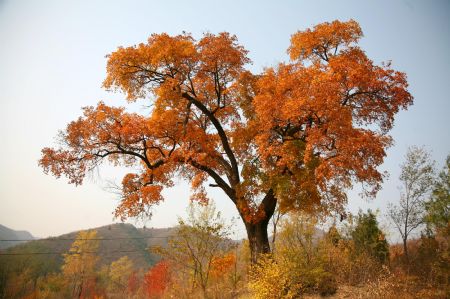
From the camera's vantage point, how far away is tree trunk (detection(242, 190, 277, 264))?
1391cm

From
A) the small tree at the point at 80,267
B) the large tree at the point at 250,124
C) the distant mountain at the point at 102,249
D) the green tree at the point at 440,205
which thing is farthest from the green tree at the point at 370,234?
the distant mountain at the point at 102,249

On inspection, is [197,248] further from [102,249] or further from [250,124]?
[102,249]

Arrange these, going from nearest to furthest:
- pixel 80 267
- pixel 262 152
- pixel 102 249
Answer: pixel 262 152, pixel 80 267, pixel 102 249

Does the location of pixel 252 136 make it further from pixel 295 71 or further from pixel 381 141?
pixel 381 141

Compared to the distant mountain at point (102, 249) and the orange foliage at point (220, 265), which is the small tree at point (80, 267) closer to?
the distant mountain at point (102, 249)

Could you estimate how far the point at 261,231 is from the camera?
1426 cm

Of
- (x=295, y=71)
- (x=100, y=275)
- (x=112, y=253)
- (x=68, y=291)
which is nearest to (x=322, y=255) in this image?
(x=295, y=71)

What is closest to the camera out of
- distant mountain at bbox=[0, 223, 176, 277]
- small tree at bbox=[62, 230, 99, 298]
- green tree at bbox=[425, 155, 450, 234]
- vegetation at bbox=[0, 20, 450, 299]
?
vegetation at bbox=[0, 20, 450, 299]

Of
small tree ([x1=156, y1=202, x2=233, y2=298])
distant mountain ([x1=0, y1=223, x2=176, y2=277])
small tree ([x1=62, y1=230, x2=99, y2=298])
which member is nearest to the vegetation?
small tree ([x1=156, y1=202, x2=233, y2=298])

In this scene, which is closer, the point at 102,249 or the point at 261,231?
the point at 261,231

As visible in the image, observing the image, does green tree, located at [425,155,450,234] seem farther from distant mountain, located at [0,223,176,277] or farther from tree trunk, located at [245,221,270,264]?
distant mountain, located at [0,223,176,277]

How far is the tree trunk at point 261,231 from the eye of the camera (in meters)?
13.9

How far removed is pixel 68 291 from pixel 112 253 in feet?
165

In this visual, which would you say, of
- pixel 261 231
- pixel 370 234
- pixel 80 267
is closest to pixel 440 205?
pixel 370 234
